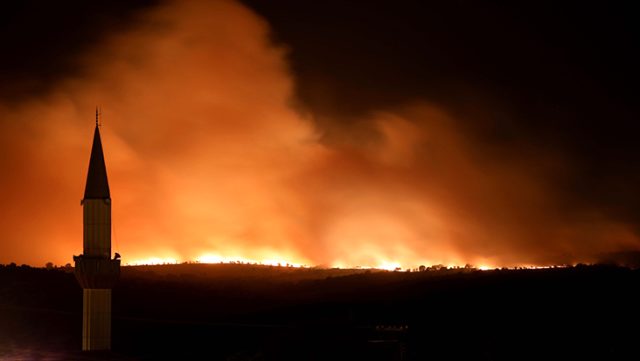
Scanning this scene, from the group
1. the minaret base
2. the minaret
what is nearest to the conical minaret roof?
the minaret

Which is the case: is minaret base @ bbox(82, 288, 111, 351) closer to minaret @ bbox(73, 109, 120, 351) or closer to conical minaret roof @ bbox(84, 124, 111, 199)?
minaret @ bbox(73, 109, 120, 351)

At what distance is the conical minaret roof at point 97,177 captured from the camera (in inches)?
2387

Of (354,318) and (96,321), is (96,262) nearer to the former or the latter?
(96,321)

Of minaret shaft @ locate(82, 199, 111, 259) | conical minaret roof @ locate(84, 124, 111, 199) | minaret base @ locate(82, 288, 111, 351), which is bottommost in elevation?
minaret base @ locate(82, 288, 111, 351)

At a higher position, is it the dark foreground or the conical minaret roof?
the conical minaret roof

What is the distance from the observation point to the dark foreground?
198 feet

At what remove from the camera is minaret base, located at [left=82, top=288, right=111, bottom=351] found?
199 feet

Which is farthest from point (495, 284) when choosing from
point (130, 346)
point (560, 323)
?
point (130, 346)

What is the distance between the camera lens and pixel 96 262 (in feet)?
199

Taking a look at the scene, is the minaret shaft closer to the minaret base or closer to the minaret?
the minaret

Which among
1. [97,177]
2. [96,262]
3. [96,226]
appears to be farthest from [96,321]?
[97,177]

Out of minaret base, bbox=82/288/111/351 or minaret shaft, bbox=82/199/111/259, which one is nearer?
minaret base, bbox=82/288/111/351

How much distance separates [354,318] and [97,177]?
25095 mm

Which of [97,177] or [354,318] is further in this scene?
[354,318]
